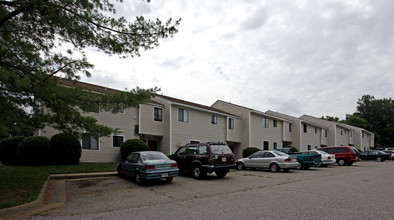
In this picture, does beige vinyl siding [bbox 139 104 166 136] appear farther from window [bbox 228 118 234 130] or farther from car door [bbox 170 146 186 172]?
window [bbox 228 118 234 130]

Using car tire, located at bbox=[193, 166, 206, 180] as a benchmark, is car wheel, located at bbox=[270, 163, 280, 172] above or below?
below

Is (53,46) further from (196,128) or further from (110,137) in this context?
(196,128)

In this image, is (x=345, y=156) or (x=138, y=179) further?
(x=345, y=156)

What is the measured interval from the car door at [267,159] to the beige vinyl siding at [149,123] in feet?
30.3

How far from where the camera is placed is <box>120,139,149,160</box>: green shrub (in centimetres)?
2005

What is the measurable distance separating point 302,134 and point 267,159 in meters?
25.5

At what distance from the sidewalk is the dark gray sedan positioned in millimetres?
2741

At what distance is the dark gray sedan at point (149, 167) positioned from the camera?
11274mm

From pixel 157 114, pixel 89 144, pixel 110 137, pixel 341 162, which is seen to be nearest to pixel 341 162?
pixel 341 162

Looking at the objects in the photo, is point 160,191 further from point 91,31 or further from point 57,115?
point 91,31

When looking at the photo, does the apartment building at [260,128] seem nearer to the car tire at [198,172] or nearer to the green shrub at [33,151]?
the car tire at [198,172]

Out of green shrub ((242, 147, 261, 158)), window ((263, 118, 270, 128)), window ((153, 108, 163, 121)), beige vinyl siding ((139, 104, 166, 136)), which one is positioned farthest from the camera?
window ((263, 118, 270, 128))

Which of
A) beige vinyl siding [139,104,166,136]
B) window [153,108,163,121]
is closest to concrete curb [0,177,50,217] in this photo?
beige vinyl siding [139,104,166,136]

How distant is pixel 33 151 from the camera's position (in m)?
16.3
